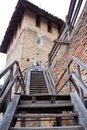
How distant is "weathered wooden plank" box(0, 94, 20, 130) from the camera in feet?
8.00

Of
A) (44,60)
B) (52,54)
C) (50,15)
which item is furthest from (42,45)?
(52,54)

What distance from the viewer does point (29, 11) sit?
17422 mm

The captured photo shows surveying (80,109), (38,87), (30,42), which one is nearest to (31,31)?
(30,42)

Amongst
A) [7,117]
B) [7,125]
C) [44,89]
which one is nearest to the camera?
[7,125]

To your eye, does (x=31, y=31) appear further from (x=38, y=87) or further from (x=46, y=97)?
(x=46, y=97)

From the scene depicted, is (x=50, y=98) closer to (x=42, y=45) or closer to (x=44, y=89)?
(x=44, y=89)

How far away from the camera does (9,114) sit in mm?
2768

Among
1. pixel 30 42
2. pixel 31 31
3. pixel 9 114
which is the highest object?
pixel 31 31

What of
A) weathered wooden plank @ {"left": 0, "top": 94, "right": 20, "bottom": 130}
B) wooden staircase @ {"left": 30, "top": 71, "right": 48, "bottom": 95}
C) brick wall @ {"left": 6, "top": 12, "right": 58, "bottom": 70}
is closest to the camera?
weathered wooden plank @ {"left": 0, "top": 94, "right": 20, "bottom": 130}

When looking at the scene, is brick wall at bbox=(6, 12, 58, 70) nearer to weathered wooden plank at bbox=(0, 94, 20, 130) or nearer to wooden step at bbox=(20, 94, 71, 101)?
wooden step at bbox=(20, 94, 71, 101)

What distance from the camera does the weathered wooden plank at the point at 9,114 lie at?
2.44 metres

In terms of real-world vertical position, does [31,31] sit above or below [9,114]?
above

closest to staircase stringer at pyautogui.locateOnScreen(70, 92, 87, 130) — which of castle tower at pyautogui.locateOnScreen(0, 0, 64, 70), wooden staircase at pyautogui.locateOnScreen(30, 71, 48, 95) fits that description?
wooden staircase at pyautogui.locateOnScreen(30, 71, 48, 95)

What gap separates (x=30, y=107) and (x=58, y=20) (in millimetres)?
16111
